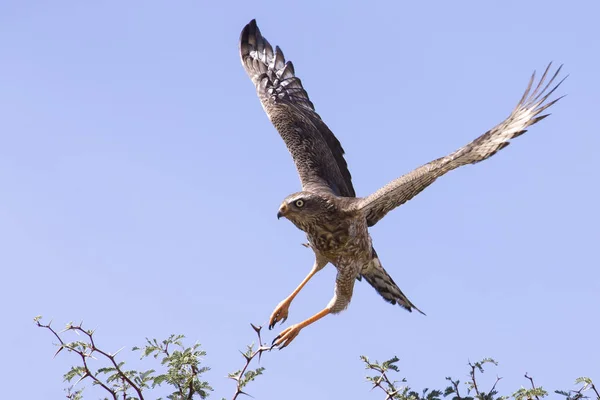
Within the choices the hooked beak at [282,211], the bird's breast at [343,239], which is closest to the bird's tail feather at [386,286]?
the bird's breast at [343,239]

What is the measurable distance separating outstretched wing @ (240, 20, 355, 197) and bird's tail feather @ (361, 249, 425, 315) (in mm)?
940

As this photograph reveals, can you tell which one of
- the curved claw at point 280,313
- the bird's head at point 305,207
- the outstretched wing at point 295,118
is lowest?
the curved claw at point 280,313

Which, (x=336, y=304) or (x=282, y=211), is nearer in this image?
(x=282, y=211)

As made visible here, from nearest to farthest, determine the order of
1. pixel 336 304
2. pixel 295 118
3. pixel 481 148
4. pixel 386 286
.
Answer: pixel 481 148
pixel 336 304
pixel 386 286
pixel 295 118

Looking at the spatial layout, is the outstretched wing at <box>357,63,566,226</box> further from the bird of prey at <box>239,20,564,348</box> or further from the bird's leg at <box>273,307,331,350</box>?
the bird's leg at <box>273,307,331,350</box>

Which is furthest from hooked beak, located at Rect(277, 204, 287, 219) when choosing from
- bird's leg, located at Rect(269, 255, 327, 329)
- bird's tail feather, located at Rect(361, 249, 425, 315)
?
bird's tail feather, located at Rect(361, 249, 425, 315)

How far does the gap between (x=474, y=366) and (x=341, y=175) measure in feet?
14.1

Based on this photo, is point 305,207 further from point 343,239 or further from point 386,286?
point 386,286

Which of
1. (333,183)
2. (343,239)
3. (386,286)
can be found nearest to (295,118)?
(333,183)

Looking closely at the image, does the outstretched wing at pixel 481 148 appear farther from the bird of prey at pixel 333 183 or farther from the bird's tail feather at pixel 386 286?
the bird's tail feather at pixel 386 286

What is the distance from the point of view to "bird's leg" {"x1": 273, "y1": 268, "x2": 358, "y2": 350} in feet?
27.4

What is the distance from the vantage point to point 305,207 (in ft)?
27.2

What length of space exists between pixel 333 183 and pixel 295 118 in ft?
3.50

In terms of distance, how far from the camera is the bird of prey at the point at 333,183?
7.55 meters
